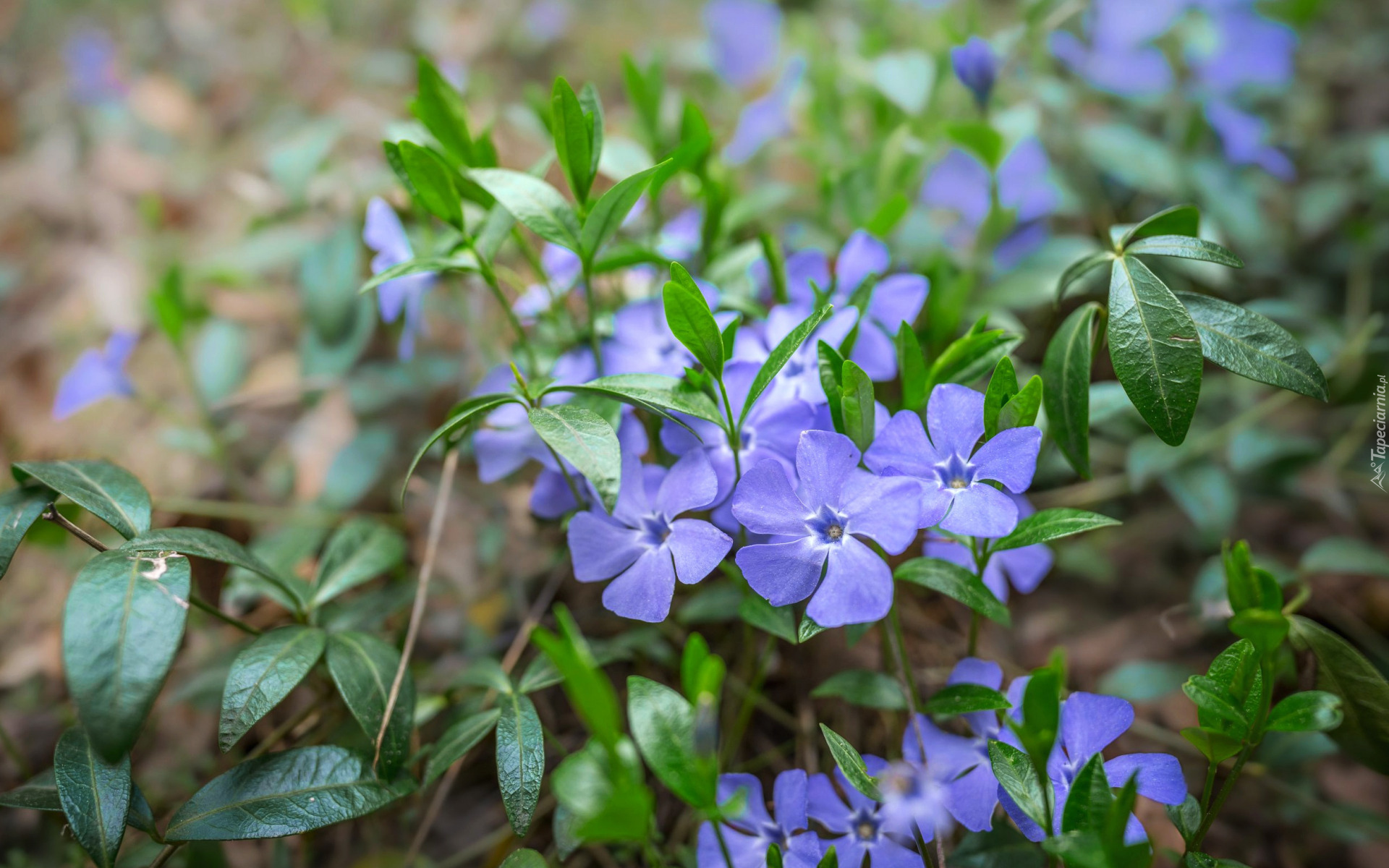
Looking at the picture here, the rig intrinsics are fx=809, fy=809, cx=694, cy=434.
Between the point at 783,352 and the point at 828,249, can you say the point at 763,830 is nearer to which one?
the point at 783,352

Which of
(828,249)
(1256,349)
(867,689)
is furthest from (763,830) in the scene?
(828,249)

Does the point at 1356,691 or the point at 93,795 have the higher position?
the point at 93,795

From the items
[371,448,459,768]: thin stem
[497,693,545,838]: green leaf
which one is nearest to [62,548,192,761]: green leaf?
[371,448,459,768]: thin stem

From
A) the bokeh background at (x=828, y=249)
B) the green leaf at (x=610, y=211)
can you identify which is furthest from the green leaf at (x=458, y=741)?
the green leaf at (x=610, y=211)

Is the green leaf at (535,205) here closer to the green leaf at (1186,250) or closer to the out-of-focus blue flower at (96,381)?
the green leaf at (1186,250)

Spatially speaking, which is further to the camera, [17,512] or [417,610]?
[417,610]

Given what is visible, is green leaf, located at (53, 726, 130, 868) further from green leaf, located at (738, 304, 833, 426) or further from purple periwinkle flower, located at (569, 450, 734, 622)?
green leaf, located at (738, 304, 833, 426)

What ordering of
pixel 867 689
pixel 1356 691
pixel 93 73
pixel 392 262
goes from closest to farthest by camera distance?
pixel 1356 691, pixel 867 689, pixel 392 262, pixel 93 73
